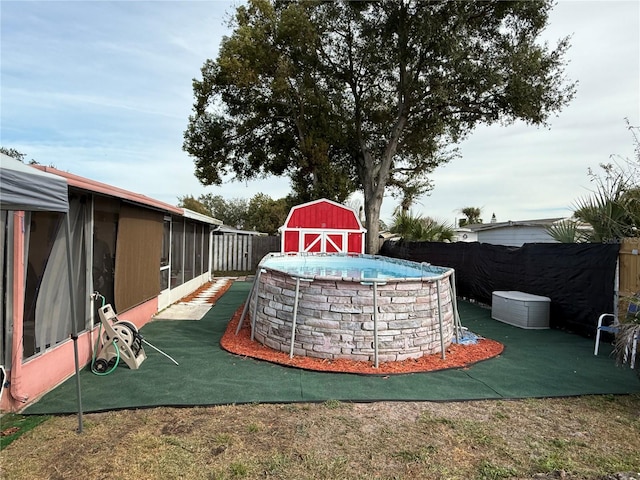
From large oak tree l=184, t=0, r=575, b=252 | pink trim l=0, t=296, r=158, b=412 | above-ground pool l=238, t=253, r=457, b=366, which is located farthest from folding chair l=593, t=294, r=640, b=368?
large oak tree l=184, t=0, r=575, b=252

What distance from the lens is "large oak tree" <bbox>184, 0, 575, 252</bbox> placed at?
14.1 metres

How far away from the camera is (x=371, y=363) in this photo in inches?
178

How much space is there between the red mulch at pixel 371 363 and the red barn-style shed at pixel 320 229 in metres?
8.13

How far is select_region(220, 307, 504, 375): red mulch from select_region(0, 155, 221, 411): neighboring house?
5.61ft

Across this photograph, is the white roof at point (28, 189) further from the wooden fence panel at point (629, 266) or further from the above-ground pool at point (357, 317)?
the wooden fence panel at point (629, 266)

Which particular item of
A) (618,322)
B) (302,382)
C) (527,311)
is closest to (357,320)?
(302,382)

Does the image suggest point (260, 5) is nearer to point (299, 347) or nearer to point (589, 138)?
point (589, 138)

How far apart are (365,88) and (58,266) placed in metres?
15.8

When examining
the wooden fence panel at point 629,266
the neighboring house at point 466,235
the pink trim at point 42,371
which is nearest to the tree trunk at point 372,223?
the neighboring house at point 466,235

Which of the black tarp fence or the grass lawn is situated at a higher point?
the black tarp fence

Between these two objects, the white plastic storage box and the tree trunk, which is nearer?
the white plastic storage box

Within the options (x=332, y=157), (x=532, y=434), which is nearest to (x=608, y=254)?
(x=532, y=434)

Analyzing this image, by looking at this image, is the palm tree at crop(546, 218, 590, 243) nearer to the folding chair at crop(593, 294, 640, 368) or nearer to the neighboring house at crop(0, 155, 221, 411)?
the folding chair at crop(593, 294, 640, 368)

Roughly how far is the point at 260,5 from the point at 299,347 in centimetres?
1554
